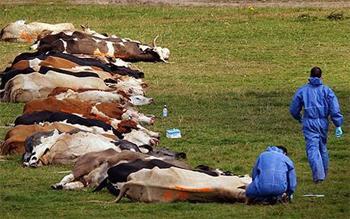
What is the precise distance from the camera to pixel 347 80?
29.6 meters

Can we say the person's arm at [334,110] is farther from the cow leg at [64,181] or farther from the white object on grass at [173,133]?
the white object on grass at [173,133]

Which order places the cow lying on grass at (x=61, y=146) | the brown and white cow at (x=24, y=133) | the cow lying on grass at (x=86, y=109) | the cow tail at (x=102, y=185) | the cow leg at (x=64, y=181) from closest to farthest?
the cow tail at (x=102, y=185) < the cow leg at (x=64, y=181) < the cow lying on grass at (x=61, y=146) < the brown and white cow at (x=24, y=133) < the cow lying on grass at (x=86, y=109)

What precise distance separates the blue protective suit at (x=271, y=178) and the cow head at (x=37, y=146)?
14.4ft

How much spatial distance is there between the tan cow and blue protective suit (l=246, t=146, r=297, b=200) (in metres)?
0.30

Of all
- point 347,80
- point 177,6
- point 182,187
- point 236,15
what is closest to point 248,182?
point 182,187

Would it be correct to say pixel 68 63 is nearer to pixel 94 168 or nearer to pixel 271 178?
pixel 94 168

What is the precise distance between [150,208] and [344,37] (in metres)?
24.0

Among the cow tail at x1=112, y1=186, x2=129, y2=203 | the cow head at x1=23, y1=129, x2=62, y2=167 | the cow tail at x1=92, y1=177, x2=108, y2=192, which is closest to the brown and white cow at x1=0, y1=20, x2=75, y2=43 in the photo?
the cow head at x1=23, y1=129, x2=62, y2=167


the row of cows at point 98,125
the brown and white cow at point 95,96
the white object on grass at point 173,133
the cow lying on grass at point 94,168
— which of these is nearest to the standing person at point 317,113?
the row of cows at point 98,125

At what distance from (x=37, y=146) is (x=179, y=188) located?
4.02 metres

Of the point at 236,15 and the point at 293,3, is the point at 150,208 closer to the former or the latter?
the point at 236,15

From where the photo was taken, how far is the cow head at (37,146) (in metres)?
18.6

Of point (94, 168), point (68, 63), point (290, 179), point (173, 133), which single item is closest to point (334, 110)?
point (290, 179)

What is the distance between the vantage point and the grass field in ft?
50.2
